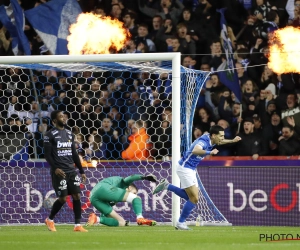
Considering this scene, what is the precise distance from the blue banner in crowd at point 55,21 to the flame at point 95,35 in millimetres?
242

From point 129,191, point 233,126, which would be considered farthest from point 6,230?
point 233,126

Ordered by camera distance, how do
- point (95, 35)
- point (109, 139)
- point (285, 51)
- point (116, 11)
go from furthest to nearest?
point (116, 11)
point (95, 35)
point (285, 51)
point (109, 139)

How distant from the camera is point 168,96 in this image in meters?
18.5

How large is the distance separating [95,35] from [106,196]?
571 centimetres

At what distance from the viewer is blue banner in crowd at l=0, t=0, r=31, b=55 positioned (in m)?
20.4

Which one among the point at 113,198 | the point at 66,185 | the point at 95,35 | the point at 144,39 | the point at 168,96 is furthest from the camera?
the point at 95,35

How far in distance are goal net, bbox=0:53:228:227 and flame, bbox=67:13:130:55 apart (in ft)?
4.06

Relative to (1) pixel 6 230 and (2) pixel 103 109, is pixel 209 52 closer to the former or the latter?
(2) pixel 103 109

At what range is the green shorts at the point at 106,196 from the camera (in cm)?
1509

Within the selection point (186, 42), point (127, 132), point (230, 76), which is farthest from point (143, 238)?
point (186, 42)

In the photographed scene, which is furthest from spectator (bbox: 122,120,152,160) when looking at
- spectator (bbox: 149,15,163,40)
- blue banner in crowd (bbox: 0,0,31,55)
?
blue banner in crowd (bbox: 0,0,31,55)

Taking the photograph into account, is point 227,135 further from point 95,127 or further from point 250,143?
point 95,127

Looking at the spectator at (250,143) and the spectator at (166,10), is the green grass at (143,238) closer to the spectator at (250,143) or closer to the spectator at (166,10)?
the spectator at (250,143)

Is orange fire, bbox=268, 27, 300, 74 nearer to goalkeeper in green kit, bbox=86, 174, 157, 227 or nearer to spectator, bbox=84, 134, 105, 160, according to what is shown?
spectator, bbox=84, 134, 105, 160
